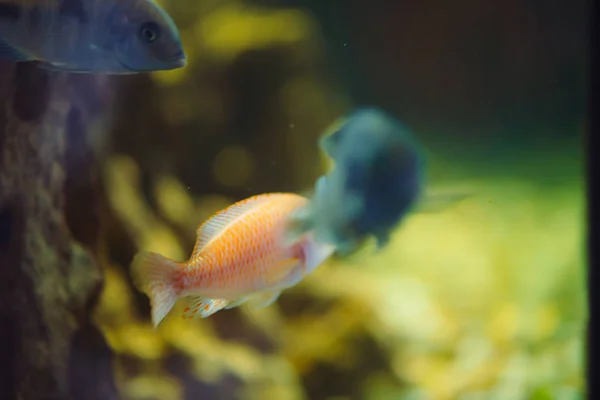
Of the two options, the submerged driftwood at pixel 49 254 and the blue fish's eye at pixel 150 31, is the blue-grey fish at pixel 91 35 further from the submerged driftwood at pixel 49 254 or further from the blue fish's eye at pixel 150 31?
the submerged driftwood at pixel 49 254

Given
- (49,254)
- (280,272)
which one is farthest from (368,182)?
(49,254)

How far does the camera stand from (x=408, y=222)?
1.90 metres

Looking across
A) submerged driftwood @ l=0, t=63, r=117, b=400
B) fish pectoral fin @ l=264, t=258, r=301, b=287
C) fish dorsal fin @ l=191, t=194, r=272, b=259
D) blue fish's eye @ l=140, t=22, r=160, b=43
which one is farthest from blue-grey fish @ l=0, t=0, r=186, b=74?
submerged driftwood @ l=0, t=63, r=117, b=400

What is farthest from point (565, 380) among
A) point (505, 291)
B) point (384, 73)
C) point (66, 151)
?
point (66, 151)

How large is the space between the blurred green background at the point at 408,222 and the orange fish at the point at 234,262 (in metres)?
0.76

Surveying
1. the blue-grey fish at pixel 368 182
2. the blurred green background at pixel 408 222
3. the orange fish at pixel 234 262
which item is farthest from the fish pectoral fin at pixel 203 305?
the blurred green background at pixel 408 222

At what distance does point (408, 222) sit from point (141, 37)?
1230 mm

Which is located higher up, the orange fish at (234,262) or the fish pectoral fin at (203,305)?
the orange fish at (234,262)

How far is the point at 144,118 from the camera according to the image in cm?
195

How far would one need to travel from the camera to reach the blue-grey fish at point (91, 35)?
872 millimetres

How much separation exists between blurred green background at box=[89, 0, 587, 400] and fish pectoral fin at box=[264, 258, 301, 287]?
2.54ft

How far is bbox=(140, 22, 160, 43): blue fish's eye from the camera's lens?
35.9 inches

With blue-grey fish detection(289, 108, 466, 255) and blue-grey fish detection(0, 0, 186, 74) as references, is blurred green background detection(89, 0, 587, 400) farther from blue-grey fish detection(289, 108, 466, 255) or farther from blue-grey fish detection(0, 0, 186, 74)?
blue-grey fish detection(0, 0, 186, 74)

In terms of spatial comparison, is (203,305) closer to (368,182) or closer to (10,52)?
(368,182)
